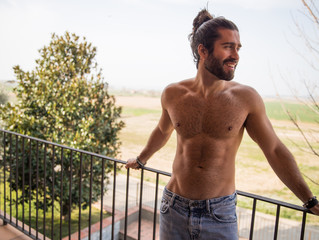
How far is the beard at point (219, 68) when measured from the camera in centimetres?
114

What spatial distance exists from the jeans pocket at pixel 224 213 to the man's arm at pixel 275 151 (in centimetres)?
26

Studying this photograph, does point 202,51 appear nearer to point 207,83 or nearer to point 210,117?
point 207,83

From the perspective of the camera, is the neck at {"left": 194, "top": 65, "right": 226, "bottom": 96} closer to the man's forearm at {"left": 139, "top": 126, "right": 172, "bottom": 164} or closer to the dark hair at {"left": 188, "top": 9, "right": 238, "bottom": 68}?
the dark hair at {"left": 188, "top": 9, "right": 238, "bottom": 68}

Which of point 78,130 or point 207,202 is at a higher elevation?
point 207,202

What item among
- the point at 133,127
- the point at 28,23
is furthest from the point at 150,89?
the point at 28,23

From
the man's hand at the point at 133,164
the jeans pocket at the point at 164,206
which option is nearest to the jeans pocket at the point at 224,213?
the jeans pocket at the point at 164,206

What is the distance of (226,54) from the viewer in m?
1.14

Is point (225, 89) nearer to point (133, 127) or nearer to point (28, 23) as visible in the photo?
point (28, 23)

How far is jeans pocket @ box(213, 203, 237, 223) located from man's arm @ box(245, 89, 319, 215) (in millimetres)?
255

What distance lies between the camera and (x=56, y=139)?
5383 millimetres

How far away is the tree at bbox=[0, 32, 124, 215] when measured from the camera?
5.50 metres

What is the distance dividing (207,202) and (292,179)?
1.17 feet

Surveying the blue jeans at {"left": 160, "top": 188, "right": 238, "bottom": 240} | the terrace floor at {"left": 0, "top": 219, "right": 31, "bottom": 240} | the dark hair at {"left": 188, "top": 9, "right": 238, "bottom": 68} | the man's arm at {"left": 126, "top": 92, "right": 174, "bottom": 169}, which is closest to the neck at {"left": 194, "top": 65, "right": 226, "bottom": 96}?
the dark hair at {"left": 188, "top": 9, "right": 238, "bottom": 68}

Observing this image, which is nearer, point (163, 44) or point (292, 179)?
point (292, 179)
